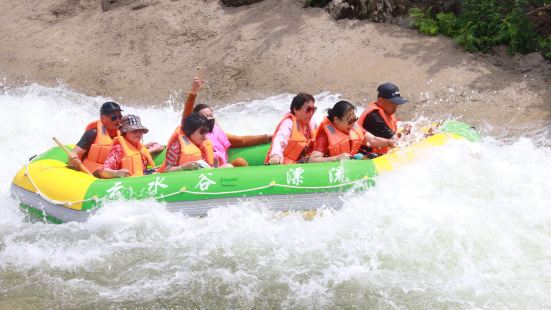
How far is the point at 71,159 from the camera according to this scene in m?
6.27

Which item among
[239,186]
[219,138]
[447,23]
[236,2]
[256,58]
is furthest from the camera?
[236,2]

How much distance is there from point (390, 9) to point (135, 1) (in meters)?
4.69

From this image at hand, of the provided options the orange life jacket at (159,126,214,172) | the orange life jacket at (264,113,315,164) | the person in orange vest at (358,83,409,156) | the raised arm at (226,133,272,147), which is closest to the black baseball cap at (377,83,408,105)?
the person in orange vest at (358,83,409,156)

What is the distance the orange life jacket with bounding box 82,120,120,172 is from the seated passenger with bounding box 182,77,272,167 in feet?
2.71

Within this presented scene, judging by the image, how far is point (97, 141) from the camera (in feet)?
20.8

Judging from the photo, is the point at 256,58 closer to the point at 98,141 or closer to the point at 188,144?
the point at 98,141

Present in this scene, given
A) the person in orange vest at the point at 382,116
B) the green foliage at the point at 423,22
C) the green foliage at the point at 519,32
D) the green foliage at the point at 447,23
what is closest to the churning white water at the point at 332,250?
the person in orange vest at the point at 382,116

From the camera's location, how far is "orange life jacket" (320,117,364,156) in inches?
235

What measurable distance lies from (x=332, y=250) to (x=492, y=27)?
5724 millimetres

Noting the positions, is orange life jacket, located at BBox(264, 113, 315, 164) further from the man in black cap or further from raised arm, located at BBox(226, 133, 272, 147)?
the man in black cap

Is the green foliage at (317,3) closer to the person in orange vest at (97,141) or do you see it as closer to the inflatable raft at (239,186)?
the person in orange vest at (97,141)

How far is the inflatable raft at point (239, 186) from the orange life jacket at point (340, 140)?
0.38 m

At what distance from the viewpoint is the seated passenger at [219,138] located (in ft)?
20.9

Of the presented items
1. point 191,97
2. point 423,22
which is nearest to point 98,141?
point 191,97
